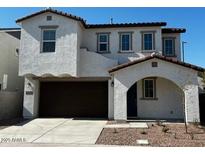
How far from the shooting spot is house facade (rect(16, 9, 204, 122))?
16562mm

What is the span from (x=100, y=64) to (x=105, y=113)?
13.2ft

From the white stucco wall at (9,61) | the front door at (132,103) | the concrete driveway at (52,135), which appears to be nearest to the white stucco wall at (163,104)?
the front door at (132,103)

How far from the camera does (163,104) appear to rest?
1861 cm

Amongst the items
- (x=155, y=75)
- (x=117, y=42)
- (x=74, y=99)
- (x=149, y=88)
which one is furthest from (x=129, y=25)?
(x=74, y=99)

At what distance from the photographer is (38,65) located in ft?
60.3

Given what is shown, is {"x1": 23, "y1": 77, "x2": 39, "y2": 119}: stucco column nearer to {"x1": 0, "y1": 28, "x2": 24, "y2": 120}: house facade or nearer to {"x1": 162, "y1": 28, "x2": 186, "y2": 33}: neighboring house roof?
{"x1": 0, "y1": 28, "x2": 24, "y2": 120}: house facade

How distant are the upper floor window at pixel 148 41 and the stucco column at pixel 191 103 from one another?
15.9 ft

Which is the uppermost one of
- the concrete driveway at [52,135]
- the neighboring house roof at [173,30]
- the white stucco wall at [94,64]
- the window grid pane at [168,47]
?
the neighboring house roof at [173,30]

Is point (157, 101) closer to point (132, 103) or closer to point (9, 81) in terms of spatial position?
point (132, 103)

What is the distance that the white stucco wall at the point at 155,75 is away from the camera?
52.1ft

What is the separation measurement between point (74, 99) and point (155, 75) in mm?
7162

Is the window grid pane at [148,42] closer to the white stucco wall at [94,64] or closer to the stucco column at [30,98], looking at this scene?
the white stucco wall at [94,64]

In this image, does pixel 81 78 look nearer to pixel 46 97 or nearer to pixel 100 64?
pixel 100 64
